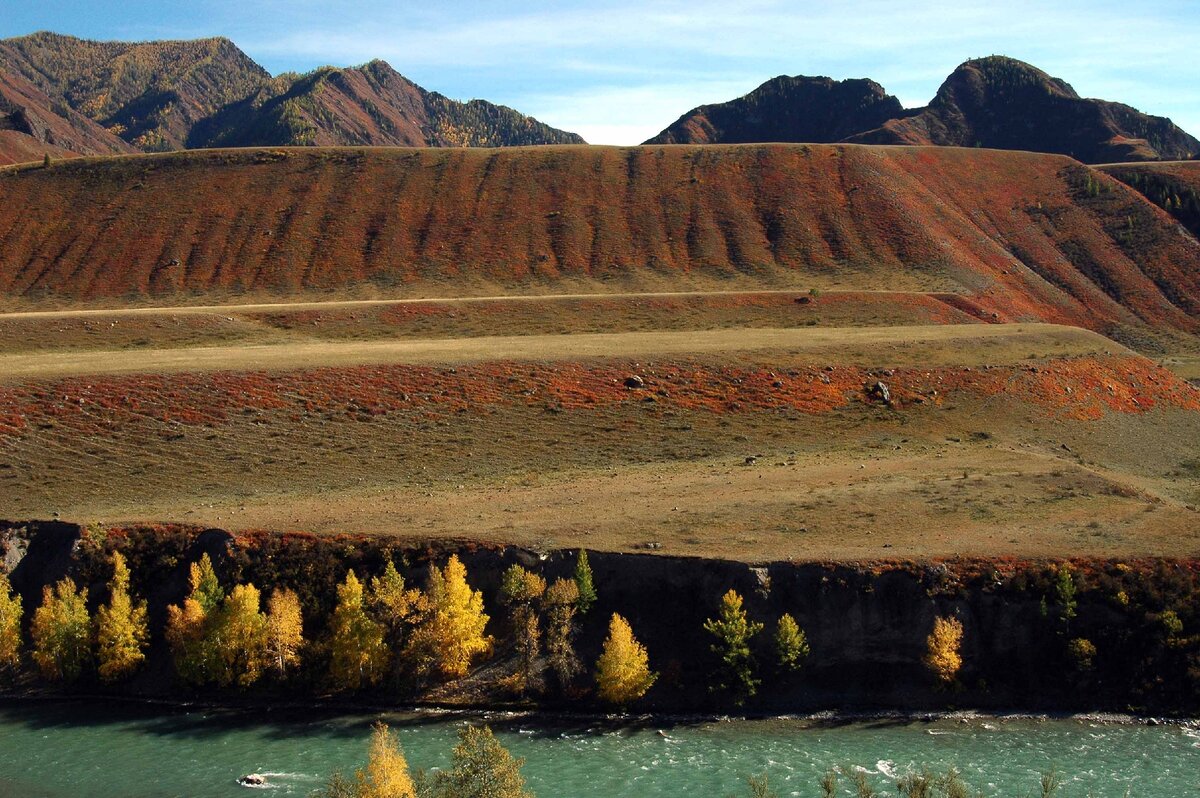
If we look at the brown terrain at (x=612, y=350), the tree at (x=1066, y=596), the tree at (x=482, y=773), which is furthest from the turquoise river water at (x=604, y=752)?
the tree at (x=482, y=773)

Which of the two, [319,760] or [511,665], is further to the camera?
[511,665]

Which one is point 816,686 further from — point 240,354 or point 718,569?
point 240,354

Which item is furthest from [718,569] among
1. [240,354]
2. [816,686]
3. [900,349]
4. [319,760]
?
[240,354]

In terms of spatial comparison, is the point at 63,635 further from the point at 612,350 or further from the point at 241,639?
the point at 612,350

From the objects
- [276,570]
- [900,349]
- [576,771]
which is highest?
[900,349]

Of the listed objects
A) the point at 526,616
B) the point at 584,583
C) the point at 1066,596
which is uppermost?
the point at 584,583

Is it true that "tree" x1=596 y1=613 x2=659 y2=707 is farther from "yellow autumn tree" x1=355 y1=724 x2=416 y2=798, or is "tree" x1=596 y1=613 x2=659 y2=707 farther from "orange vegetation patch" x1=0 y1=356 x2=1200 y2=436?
"orange vegetation patch" x1=0 y1=356 x2=1200 y2=436

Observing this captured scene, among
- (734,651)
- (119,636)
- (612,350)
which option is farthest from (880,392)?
(119,636)
